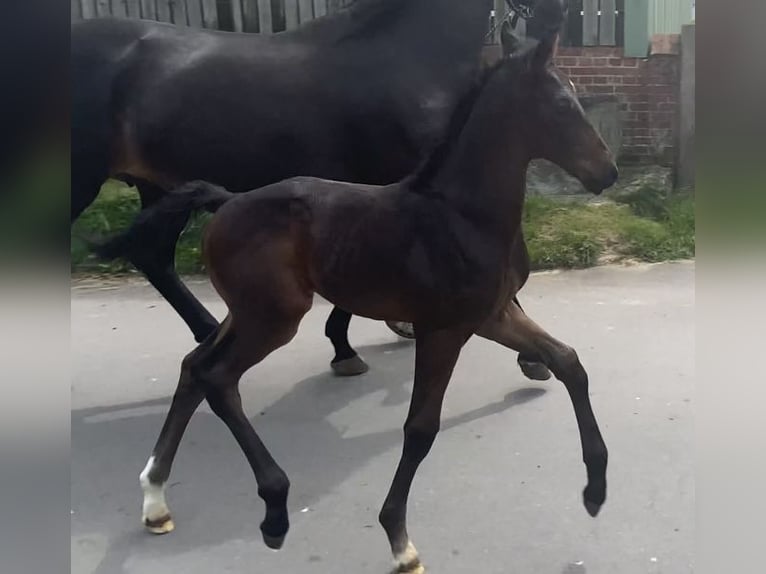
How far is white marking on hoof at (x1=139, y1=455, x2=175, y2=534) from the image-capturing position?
2.36 m

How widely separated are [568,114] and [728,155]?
16.6 inches

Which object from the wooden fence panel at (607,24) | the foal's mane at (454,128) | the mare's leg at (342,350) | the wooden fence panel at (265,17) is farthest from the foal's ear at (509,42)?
the wooden fence panel at (607,24)

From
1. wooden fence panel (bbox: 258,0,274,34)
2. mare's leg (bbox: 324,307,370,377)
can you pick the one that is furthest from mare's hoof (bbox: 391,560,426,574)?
wooden fence panel (bbox: 258,0,274,34)

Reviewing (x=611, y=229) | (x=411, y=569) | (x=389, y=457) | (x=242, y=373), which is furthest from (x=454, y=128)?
(x=611, y=229)

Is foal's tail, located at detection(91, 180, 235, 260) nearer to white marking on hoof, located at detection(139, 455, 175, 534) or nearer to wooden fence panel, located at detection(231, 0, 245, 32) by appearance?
white marking on hoof, located at detection(139, 455, 175, 534)

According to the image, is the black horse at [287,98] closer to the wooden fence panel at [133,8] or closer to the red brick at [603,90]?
the wooden fence panel at [133,8]

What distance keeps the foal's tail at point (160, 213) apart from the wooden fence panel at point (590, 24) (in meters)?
4.06

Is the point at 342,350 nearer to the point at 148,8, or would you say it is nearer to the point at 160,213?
the point at 160,213

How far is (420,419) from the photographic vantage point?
208 cm

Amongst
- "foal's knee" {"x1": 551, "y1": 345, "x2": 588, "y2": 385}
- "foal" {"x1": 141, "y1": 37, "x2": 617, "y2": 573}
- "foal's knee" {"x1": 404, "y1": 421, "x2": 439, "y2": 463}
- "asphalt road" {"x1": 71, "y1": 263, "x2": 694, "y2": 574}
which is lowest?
"asphalt road" {"x1": 71, "y1": 263, "x2": 694, "y2": 574}

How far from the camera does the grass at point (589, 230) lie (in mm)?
4832

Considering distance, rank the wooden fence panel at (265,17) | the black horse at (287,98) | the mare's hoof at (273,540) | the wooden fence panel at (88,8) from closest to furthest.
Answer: the mare's hoof at (273,540), the black horse at (287,98), the wooden fence panel at (88,8), the wooden fence panel at (265,17)

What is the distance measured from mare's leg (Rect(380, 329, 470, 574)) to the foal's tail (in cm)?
62

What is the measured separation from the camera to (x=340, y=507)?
2.48 meters
